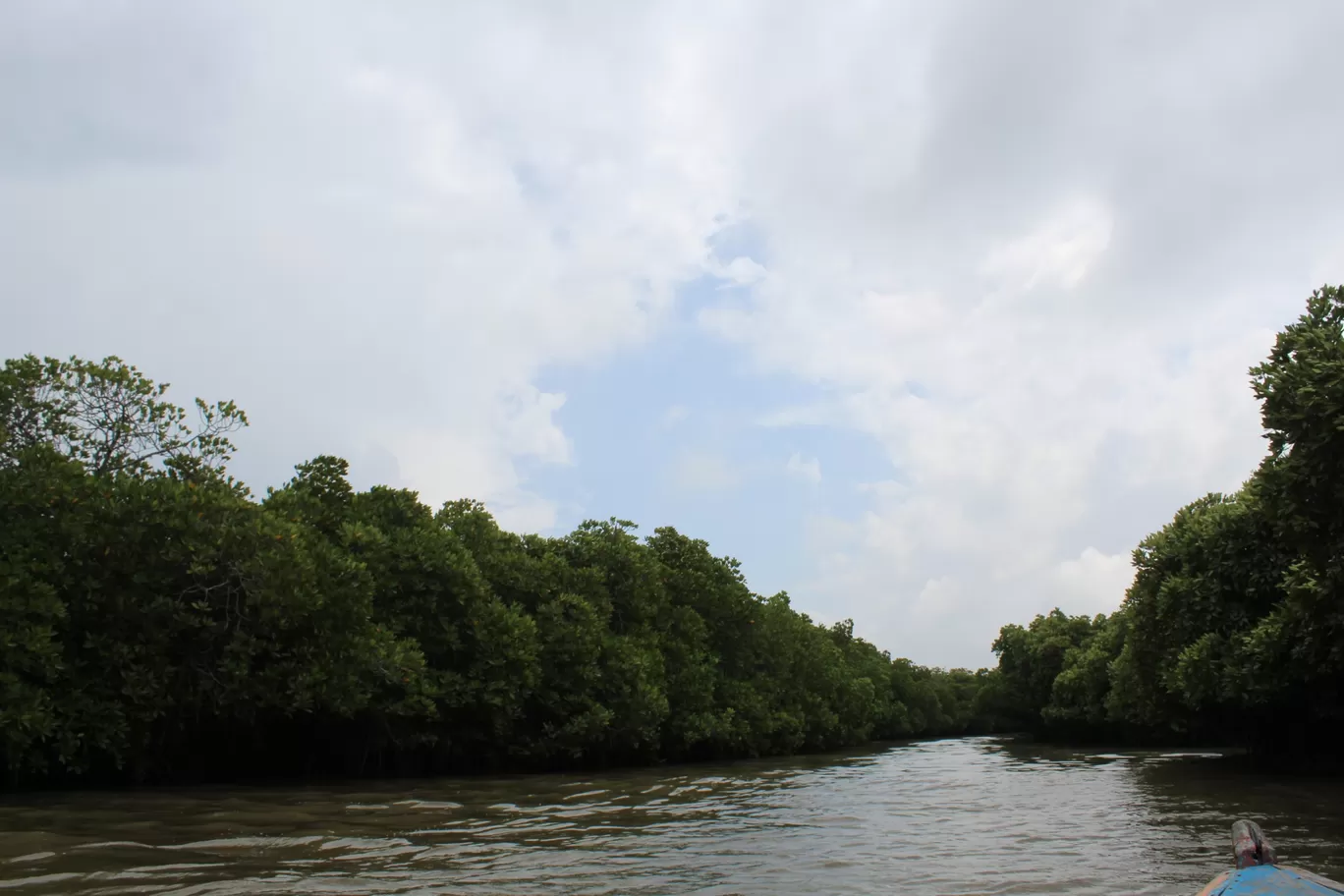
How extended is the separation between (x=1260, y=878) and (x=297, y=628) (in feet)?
71.9

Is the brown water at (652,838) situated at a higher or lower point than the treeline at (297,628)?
lower

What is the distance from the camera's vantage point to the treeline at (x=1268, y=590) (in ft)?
58.8

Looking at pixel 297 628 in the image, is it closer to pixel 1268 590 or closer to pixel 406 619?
pixel 406 619

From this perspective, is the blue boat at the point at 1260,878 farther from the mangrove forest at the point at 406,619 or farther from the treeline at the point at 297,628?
the treeline at the point at 297,628

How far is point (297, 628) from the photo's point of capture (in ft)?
80.0

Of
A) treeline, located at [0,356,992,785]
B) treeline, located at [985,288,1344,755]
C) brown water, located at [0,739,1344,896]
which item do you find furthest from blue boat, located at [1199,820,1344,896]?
treeline, located at [0,356,992,785]

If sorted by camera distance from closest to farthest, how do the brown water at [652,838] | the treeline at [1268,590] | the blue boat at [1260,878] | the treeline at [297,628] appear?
the blue boat at [1260,878] < the brown water at [652,838] < the treeline at [1268,590] < the treeline at [297,628]

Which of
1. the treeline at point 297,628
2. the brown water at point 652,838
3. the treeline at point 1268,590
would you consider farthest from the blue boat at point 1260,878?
the treeline at point 297,628

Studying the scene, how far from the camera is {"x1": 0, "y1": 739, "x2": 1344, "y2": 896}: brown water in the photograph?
437 inches

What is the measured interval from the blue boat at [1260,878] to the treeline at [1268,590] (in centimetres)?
1138

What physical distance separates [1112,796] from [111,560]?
23.2 m

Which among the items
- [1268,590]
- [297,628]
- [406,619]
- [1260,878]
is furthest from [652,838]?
[1268,590]

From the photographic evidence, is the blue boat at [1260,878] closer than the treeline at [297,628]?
Yes

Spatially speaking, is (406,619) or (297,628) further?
(406,619)
